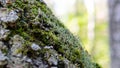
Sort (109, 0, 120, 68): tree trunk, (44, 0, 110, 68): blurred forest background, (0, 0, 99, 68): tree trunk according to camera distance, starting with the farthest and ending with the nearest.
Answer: (44, 0, 110, 68): blurred forest background → (109, 0, 120, 68): tree trunk → (0, 0, 99, 68): tree trunk

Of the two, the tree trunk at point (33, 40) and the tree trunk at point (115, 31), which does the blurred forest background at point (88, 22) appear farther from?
the tree trunk at point (33, 40)

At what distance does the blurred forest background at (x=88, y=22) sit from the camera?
9.95m

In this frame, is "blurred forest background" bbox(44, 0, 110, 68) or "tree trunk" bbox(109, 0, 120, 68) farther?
"blurred forest background" bbox(44, 0, 110, 68)

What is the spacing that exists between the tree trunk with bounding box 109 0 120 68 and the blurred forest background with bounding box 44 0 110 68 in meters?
5.79

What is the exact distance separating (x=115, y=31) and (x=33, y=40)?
8.39ft

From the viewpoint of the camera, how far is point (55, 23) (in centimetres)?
101

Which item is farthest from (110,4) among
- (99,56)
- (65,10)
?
(65,10)

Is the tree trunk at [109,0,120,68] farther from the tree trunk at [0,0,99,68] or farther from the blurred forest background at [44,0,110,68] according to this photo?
the blurred forest background at [44,0,110,68]

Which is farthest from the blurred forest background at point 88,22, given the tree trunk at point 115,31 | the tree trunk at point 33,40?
the tree trunk at point 33,40

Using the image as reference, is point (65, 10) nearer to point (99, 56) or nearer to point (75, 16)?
point (75, 16)

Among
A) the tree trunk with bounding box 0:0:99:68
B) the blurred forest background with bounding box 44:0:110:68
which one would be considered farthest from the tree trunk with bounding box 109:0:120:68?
the blurred forest background with bounding box 44:0:110:68

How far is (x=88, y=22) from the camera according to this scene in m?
11.7

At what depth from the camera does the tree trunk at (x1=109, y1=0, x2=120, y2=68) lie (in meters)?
3.30

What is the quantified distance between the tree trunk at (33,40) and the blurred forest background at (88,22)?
8.25 metres
